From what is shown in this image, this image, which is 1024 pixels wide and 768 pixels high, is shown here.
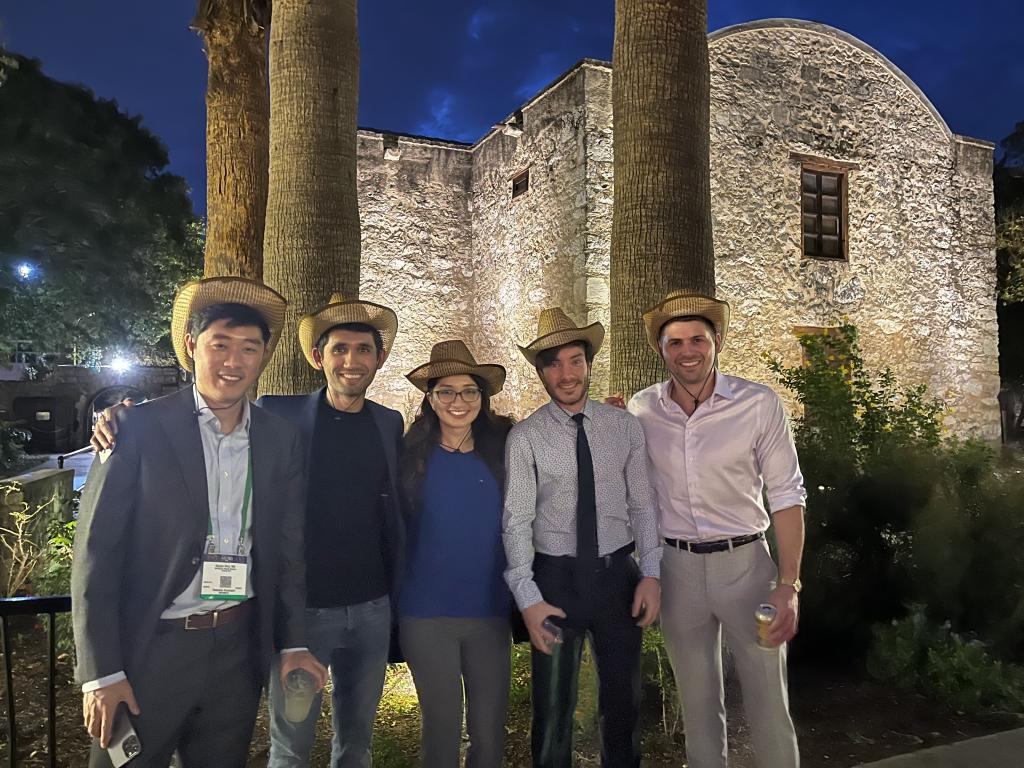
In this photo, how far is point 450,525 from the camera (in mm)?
2439

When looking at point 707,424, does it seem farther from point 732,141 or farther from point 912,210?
point 912,210

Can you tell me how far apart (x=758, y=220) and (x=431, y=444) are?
356 inches

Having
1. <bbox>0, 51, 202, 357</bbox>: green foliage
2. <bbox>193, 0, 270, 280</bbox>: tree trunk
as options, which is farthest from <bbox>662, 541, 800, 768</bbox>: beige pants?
<bbox>0, 51, 202, 357</bbox>: green foliage

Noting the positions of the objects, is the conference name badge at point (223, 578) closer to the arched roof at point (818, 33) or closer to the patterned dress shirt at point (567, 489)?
the patterned dress shirt at point (567, 489)

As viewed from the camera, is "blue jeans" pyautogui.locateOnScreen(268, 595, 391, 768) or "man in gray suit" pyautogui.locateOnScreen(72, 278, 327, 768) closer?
"man in gray suit" pyautogui.locateOnScreen(72, 278, 327, 768)

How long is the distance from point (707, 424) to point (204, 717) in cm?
191

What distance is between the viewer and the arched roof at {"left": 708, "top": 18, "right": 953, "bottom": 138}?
9898 millimetres

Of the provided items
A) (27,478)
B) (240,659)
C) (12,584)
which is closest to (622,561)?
(240,659)

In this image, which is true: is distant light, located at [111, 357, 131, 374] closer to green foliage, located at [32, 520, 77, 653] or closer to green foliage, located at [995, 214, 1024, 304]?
green foliage, located at [32, 520, 77, 653]

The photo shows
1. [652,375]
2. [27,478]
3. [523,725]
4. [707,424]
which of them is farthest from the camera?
[27,478]

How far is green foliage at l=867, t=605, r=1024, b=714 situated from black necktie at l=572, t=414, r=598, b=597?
97.8 inches

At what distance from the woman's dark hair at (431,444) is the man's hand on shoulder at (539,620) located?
0.43m

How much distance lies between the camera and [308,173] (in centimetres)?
454

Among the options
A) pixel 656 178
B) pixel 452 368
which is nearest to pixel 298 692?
pixel 452 368
